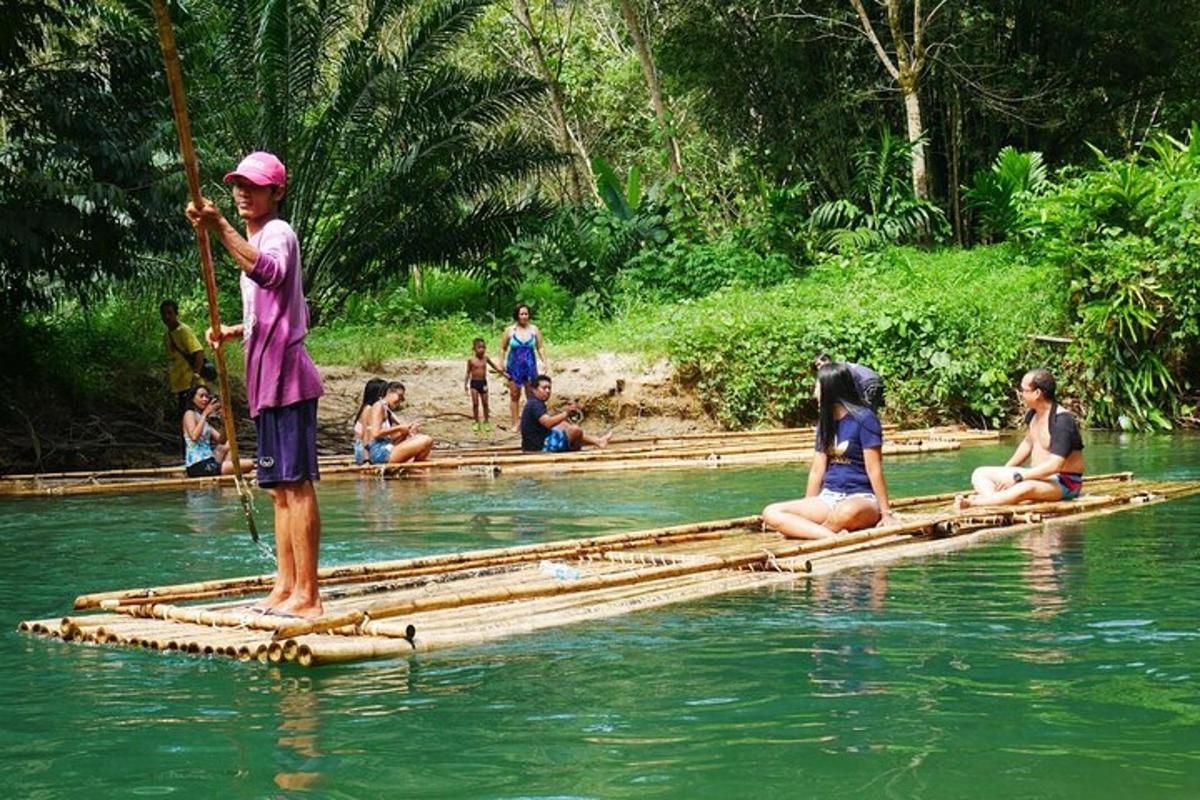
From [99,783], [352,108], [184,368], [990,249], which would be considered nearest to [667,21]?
[990,249]

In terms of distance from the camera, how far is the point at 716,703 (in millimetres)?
5094

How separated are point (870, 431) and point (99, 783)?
4915 millimetres

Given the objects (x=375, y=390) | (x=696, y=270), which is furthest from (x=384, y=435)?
(x=696, y=270)

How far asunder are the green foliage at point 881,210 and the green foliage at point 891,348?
12.2ft

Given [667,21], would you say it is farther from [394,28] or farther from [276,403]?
[276,403]

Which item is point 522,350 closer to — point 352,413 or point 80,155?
point 352,413

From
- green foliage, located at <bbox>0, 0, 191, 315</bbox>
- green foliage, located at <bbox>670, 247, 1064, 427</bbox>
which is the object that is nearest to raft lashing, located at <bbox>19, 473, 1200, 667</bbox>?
green foliage, located at <bbox>0, 0, 191, 315</bbox>

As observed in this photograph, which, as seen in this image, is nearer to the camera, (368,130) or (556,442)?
(556,442)

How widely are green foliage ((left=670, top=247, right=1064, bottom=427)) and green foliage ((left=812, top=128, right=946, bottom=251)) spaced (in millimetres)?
3706

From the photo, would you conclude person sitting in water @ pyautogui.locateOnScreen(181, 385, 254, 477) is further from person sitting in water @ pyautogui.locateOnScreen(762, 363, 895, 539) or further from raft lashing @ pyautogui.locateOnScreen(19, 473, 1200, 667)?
person sitting in water @ pyautogui.locateOnScreen(762, 363, 895, 539)

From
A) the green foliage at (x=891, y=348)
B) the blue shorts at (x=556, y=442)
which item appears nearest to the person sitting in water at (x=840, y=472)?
the blue shorts at (x=556, y=442)

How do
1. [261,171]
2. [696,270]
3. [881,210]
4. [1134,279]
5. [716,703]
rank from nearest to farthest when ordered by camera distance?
[716,703] < [261,171] < [1134,279] < [696,270] < [881,210]

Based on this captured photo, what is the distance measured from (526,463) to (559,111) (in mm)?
14531

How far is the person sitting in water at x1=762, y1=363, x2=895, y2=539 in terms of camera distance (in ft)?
27.3
